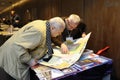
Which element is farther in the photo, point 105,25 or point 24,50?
point 105,25

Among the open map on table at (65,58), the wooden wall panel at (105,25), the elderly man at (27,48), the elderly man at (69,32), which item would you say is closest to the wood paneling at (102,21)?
the wooden wall panel at (105,25)

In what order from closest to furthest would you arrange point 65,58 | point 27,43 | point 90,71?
1. point 27,43
2. point 90,71
3. point 65,58

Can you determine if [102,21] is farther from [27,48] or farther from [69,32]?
[27,48]

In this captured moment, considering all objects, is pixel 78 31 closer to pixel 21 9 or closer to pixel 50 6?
pixel 50 6

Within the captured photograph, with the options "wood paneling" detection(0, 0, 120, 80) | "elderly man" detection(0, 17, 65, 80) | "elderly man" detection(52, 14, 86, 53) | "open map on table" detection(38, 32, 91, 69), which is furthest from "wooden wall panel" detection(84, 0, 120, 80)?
"elderly man" detection(0, 17, 65, 80)

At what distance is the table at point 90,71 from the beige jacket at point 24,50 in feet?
0.38

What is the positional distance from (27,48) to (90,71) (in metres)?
0.57

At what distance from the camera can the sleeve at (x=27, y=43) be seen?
1354mm

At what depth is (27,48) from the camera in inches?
53.6

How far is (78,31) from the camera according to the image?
253 centimetres

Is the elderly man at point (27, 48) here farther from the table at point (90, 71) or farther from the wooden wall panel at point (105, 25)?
the wooden wall panel at point (105, 25)

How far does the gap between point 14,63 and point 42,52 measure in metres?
0.25

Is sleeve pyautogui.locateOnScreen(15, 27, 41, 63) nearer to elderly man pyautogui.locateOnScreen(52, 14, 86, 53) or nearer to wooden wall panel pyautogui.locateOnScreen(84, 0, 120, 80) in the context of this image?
elderly man pyautogui.locateOnScreen(52, 14, 86, 53)

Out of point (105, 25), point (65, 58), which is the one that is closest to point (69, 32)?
point (65, 58)
